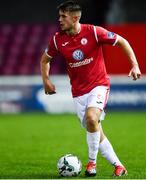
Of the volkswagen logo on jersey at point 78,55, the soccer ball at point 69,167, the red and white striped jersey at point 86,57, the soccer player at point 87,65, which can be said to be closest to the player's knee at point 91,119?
the soccer player at point 87,65

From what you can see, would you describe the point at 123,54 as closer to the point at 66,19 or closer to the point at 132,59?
the point at 66,19

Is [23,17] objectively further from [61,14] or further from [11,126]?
[61,14]

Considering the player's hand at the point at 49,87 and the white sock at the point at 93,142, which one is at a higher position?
Result: the player's hand at the point at 49,87

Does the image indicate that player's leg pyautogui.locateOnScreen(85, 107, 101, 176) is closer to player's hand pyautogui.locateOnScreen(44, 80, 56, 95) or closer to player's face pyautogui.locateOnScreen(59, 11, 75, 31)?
player's hand pyautogui.locateOnScreen(44, 80, 56, 95)

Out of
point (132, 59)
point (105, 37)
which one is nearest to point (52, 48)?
point (105, 37)

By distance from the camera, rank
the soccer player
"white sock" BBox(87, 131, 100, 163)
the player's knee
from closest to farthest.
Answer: the player's knee → "white sock" BBox(87, 131, 100, 163) → the soccer player

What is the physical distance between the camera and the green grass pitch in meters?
11.3

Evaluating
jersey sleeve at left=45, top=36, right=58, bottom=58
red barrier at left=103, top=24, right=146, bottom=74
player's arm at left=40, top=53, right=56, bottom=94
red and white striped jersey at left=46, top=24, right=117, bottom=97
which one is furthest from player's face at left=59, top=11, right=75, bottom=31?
red barrier at left=103, top=24, right=146, bottom=74

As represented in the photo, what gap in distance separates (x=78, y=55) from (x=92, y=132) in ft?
3.34

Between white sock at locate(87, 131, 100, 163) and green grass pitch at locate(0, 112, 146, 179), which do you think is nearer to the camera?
white sock at locate(87, 131, 100, 163)

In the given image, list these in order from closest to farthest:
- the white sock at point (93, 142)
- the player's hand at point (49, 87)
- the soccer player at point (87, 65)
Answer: the white sock at point (93, 142), the soccer player at point (87, 65), the player's hand at point (49, 87)

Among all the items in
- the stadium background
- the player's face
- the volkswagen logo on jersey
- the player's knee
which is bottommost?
the stadium background

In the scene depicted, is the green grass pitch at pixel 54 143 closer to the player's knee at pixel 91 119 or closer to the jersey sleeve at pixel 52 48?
the player's knee at pixel 91 119

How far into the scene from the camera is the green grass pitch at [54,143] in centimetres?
1131
